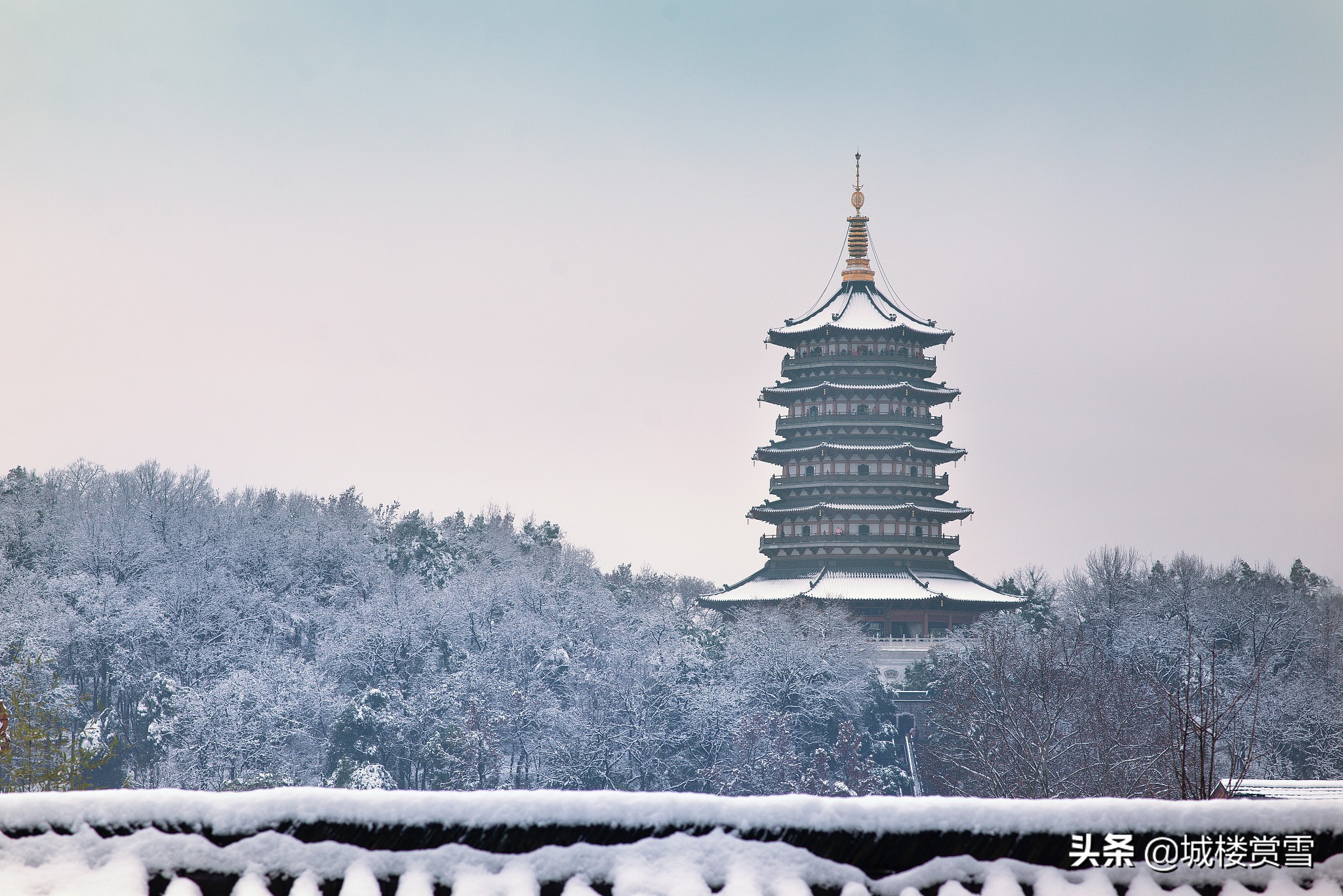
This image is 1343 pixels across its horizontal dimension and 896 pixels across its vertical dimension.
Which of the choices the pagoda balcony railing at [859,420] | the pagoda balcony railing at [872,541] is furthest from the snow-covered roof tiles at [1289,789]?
the pagoda balcony railing at [859,420]

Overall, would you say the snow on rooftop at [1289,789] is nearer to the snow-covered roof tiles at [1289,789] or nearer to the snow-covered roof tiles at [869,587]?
the snow-covered roof tiles at [1289,789]

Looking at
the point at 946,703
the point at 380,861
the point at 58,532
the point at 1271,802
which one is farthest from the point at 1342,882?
the point at 58,532

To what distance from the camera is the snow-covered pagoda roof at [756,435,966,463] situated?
5069 centimetres

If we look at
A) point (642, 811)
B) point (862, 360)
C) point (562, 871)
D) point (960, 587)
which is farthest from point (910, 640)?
point (562, 871)

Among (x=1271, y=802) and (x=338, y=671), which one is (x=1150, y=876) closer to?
(x=1271, y=802)

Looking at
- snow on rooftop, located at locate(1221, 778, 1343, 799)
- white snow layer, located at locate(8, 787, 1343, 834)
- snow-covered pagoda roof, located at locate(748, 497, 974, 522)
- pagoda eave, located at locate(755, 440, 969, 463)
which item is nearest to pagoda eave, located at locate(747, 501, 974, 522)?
snow-covered pagoda roof, located at locate(748, 497, 974, 522)

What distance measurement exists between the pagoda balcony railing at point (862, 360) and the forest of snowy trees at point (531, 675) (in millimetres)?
9704

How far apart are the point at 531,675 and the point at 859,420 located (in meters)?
15.8

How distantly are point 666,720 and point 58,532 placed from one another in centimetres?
2548

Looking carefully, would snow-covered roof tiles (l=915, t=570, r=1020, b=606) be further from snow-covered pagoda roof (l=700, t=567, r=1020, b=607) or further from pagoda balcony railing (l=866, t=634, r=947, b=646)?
pagoda balcony railing (l=866, t=634, r=947, b=646)

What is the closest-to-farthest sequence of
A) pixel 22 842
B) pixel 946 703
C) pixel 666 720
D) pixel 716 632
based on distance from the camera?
pixel 22 842 → pixel 946 703 → pixel 666 720 → pixel 716 632

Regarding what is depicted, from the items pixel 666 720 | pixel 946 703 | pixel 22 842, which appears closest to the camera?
pixel 22 842

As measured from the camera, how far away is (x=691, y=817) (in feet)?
14.5

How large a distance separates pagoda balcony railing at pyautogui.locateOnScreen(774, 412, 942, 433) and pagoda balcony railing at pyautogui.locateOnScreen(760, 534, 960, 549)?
13.8 feet
